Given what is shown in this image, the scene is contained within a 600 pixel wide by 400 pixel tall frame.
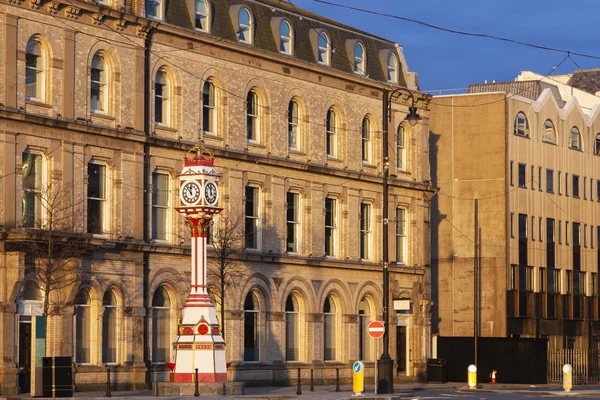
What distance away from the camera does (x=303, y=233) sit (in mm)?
62344

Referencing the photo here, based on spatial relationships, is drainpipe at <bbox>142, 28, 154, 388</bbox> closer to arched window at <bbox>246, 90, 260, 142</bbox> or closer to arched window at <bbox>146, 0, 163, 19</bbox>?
arched window at <bbox>146, 0, 163, 19</bbox>

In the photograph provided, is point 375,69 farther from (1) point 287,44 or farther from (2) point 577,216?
(2) point 577,216

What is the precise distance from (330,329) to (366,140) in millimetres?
8905

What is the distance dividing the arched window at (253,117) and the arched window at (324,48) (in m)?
5.32

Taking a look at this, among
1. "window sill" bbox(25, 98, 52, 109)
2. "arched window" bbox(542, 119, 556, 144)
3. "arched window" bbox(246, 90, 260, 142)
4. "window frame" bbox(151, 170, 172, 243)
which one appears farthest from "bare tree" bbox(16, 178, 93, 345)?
"arched window" bbox(542, 119, 556, 144)

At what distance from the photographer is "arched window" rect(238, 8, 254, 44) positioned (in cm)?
5922

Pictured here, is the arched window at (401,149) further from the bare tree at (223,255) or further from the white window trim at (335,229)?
the bare tree at (223,255)

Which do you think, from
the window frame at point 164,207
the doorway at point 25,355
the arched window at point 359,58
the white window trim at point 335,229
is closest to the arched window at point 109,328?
→ the window frame at point 164,207

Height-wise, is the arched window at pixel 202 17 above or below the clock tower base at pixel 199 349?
above

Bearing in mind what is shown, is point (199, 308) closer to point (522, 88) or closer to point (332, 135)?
point (332, 135)

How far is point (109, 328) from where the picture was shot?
2050 inches

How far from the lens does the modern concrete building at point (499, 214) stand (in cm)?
8044

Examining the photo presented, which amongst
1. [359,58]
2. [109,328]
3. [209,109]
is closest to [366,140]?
[359,58]

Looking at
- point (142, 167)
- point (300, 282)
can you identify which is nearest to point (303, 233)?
point (300, 282)
